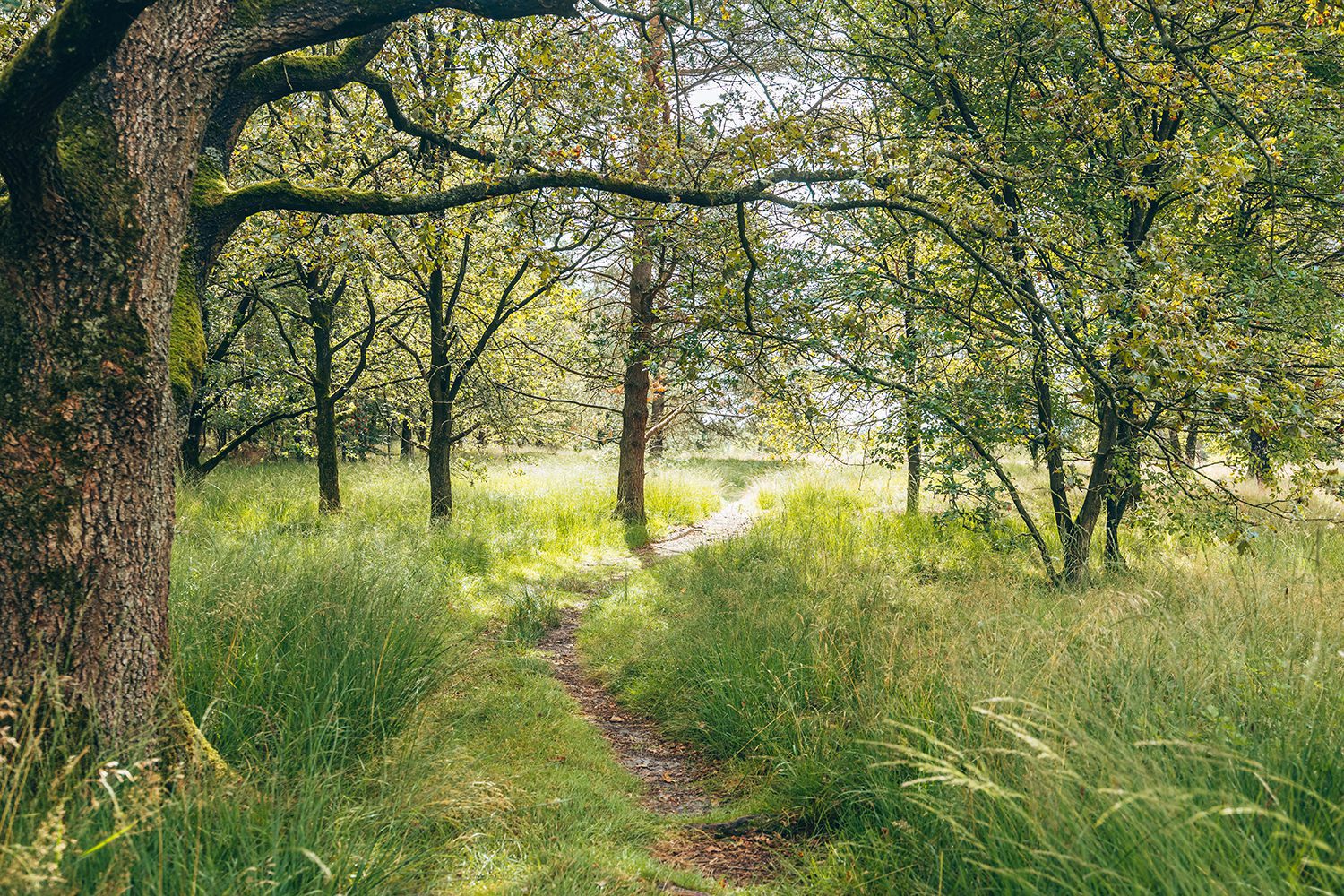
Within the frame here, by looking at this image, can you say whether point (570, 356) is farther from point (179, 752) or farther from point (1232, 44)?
point (179, 752)

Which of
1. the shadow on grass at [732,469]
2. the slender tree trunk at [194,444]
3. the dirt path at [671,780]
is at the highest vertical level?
the slender tree trunk at [194,444]

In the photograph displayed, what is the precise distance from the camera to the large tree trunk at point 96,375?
2.91m

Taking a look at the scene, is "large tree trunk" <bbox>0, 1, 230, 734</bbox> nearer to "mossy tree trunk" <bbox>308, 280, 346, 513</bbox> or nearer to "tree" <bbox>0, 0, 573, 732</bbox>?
"tree" <bbox>0, 0, 573, 732</bbox>

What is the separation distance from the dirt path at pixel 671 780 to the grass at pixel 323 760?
9.4 inches

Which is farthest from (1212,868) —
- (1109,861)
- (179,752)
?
(179,752)

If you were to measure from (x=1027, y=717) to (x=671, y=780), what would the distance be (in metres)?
2.85

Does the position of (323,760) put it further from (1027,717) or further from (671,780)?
(1027,717)

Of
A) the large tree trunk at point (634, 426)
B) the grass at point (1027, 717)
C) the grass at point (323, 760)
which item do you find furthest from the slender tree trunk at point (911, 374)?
the large tree trunk at point (634, 426)

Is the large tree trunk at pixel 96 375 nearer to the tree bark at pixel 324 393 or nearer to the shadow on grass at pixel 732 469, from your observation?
the tree bark at pixel 324 393

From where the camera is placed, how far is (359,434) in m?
27.4

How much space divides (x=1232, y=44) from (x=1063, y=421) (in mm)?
4162

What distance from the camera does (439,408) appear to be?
1255cm

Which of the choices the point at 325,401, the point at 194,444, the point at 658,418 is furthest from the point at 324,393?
the point at 658,418

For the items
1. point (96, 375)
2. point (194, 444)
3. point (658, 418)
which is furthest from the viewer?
point (658, 418)
